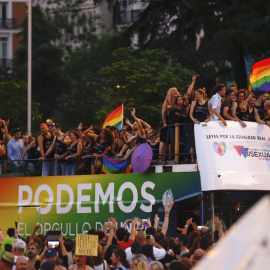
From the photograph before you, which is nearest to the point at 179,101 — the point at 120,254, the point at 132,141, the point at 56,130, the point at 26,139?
the point at 132,141

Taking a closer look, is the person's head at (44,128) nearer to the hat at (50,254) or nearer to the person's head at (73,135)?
the person's head at (73,135)

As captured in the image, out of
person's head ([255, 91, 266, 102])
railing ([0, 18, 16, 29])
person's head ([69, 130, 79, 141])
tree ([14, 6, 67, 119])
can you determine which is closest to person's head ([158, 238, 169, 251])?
person's head ([255, 91, 266, 102])

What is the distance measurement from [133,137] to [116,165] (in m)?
0.67

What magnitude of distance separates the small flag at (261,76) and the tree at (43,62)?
39.6 metres

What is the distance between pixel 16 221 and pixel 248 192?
5369 millimetres

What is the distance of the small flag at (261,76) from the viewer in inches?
813

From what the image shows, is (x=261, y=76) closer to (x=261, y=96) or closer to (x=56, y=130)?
(x=261, y=96)

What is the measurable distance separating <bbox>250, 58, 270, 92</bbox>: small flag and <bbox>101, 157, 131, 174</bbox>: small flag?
3.61 metres

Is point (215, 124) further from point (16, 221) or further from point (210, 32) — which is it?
point (210, 32)

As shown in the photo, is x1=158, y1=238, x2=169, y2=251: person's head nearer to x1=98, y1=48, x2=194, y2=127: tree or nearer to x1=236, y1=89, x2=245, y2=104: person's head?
x1=236, y1=89, x2=245, y2=104: person's head

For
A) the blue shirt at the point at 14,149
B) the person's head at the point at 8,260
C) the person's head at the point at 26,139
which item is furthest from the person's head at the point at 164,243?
the person's head at the point at 26,139

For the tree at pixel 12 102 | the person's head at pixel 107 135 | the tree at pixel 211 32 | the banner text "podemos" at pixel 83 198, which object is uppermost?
the tree at pixel 211 32

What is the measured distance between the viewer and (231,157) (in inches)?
664

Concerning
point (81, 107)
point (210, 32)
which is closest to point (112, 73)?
point (210, 32)
